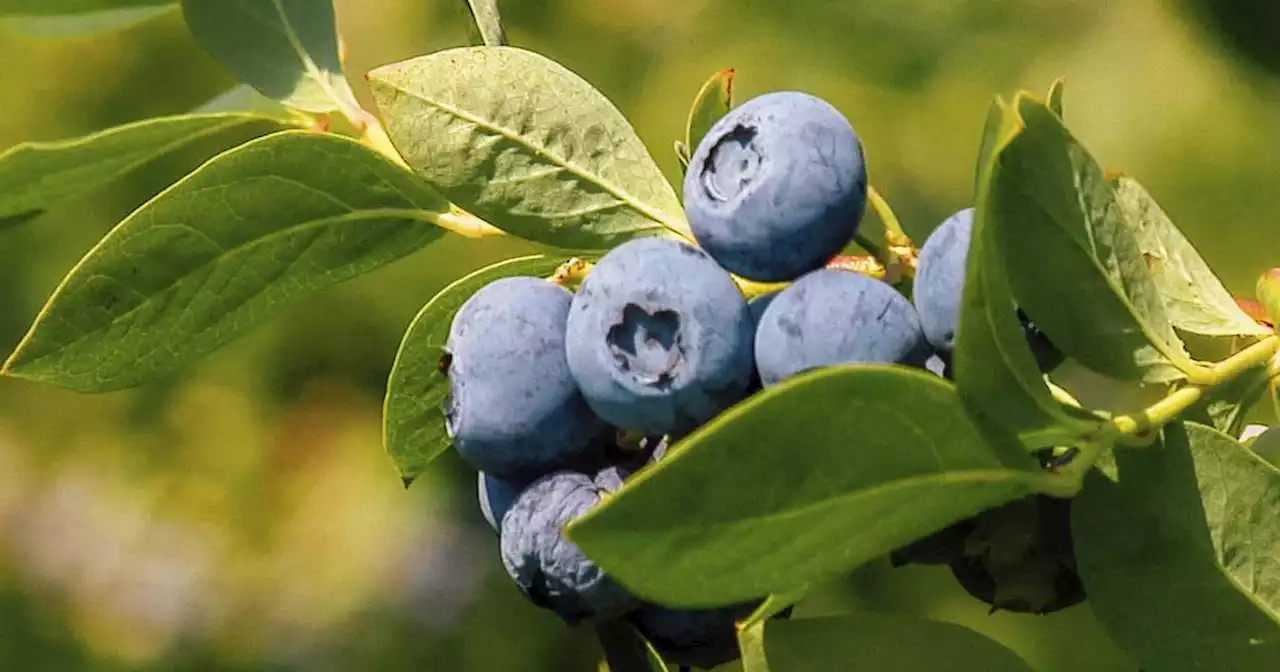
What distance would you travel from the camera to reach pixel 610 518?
434 mm

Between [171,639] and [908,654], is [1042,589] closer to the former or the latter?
[908,654]

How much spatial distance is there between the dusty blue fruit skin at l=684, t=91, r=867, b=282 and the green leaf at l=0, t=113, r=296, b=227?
0.88ft

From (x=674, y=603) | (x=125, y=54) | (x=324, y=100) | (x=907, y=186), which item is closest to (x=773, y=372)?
(x=674, y=603)

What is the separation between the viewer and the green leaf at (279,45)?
0.77 meters

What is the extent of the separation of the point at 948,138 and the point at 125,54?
1446 millimetres

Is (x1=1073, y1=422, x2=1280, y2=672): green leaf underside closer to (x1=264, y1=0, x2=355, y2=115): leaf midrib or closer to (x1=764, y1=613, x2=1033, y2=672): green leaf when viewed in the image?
(x1=764, y1=613, x2=1033, y2=672): green leaf

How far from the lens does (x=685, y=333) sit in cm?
56

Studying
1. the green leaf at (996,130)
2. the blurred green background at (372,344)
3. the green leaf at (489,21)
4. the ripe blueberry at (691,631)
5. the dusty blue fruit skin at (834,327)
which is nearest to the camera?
the green leaf at (996,130)

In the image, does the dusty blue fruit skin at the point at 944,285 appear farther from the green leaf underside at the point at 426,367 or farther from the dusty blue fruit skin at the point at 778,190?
the green leaf underside at the point at 426,367

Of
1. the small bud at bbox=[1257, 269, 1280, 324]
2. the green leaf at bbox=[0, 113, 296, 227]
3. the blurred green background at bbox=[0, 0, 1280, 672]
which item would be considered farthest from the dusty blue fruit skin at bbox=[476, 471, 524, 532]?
the blurred green background at bbox=[0, 0, 1280, 672]

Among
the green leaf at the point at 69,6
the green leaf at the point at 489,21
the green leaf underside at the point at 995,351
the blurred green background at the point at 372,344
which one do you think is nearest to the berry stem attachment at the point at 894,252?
the green leaf underside at the point at 995,351

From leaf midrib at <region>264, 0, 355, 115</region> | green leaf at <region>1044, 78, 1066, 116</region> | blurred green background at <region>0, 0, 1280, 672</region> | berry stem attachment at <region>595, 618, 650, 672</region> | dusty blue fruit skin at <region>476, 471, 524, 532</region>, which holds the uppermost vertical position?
green leaf at <region>1044, 78, 1066, 116</region>

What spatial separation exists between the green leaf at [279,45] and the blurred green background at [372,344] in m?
1.37

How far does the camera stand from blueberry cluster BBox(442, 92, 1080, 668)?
1.85 feet
